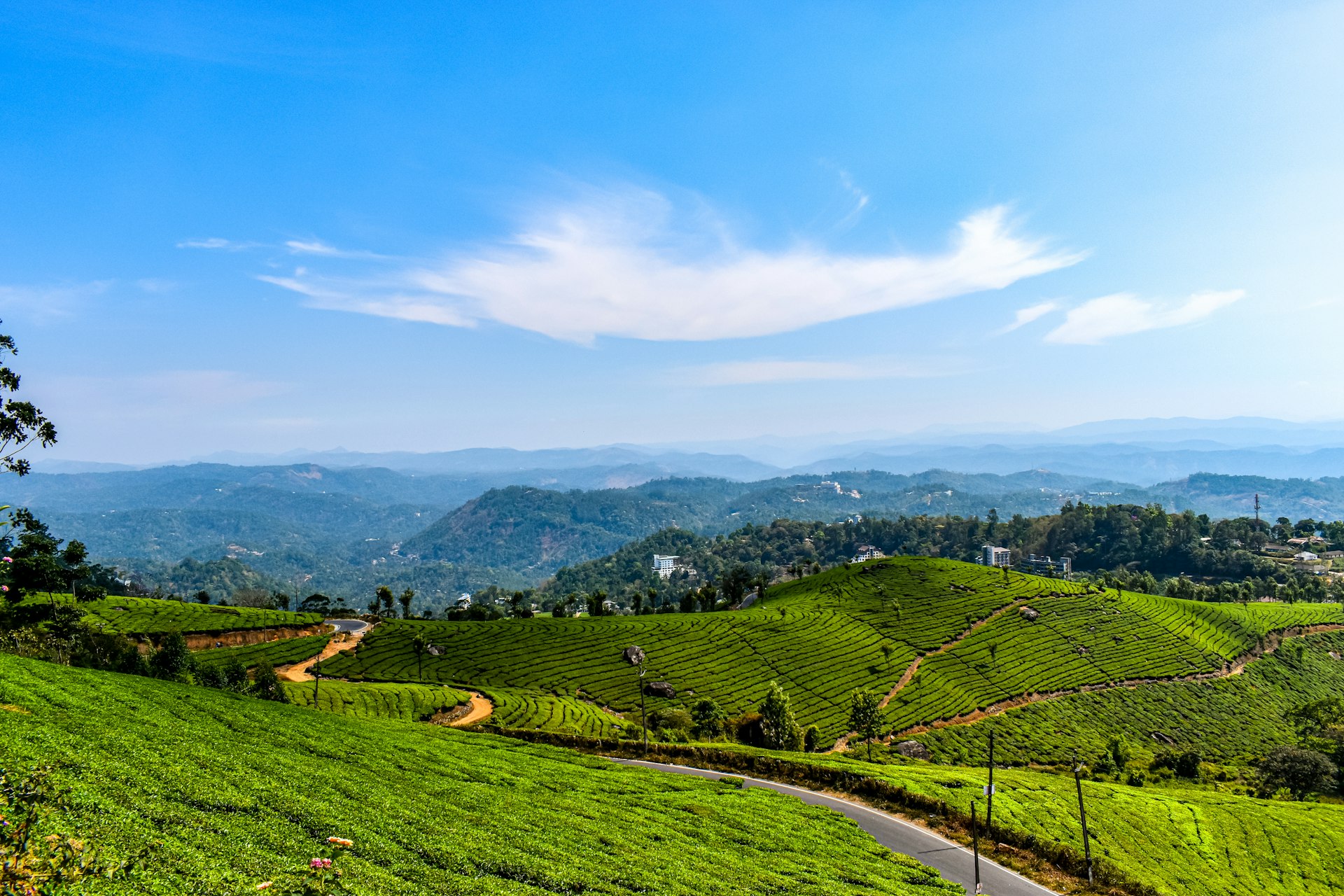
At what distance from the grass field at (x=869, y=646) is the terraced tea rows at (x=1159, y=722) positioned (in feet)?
15.1

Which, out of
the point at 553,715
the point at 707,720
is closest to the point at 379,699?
the point at 553,715

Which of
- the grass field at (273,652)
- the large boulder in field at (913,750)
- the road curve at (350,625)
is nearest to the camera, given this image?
the large boulder in field at (913,750)

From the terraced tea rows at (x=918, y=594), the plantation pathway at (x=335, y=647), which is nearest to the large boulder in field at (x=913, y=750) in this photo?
the terraced tea rows at (x=918, y=594)

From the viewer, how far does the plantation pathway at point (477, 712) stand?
236 ft

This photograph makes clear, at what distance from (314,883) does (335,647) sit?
10363 cm

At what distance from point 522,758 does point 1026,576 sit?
155 metres

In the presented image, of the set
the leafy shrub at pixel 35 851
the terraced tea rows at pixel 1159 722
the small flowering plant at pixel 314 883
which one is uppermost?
the leafy shrub at pixel 35 851

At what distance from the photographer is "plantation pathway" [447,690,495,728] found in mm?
72000

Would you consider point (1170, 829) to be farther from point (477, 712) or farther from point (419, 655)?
point (419, 655)

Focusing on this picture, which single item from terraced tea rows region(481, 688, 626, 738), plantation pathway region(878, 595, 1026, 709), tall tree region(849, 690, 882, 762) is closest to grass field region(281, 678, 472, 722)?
terraced tea rows region(481, 688, 626, 738)

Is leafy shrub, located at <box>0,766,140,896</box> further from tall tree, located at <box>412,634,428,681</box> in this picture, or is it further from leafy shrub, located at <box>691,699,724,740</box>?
tall tree, located at <box>412,634,428,681</box>

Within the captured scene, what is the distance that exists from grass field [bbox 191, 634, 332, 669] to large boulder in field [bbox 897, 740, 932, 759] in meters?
84.1

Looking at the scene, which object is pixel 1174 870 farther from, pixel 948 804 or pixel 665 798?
pixel 665 798

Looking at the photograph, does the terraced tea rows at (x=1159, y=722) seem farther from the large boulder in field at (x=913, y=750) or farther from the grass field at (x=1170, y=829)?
the grass field at (x=1170, y=829)
